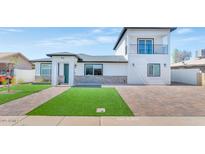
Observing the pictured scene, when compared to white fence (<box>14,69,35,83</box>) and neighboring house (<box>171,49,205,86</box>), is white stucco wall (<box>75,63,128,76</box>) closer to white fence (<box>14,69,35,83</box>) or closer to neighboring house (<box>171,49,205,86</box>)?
neighboring house (<box>171,49,205,86</box>)

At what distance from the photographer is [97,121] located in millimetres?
7109

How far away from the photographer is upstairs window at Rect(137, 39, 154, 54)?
24.2 meters

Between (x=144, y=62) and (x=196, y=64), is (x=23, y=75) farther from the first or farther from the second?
(x=196, y=64)

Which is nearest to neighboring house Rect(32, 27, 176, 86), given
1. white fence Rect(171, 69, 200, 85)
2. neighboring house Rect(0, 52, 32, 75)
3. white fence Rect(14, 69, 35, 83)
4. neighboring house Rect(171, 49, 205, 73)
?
white fence Rect(171, 69, 200, 85)

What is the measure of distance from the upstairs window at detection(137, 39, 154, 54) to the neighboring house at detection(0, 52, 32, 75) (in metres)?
14.1

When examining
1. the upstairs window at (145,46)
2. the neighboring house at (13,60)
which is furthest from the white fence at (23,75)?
the upstairs window at (145,46)

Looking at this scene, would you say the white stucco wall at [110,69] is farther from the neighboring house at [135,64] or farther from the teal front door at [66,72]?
the teal front door at [66,72]

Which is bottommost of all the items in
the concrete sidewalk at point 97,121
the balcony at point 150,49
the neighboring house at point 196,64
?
the concrete sidewalk at point 97,121

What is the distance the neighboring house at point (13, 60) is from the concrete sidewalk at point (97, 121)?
18007 millimetres

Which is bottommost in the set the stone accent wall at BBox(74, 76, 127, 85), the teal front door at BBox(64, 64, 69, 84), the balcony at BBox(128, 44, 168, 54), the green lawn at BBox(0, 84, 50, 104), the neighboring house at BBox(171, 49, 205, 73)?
the green lawn at BBox(0, 84, 50, 104)

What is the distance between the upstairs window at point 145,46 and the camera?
2420 centimetres

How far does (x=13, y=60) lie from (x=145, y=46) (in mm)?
18061

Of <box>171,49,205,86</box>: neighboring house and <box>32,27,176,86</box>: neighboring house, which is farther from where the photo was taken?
<box>32,27,176,86</box>: neighboring house
